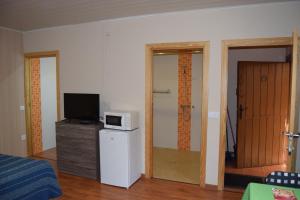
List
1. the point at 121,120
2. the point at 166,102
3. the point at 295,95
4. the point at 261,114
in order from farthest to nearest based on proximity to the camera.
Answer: the point at 166,102, the point at 261,114, the point at 121,120, the point at 295,95

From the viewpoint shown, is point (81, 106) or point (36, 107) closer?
point (81, 106)

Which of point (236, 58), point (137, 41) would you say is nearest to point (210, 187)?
point (137, 41)

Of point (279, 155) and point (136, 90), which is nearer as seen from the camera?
point (136, 90)

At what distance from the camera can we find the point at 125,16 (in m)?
3.43

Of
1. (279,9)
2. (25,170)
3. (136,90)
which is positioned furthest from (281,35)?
(25,170)

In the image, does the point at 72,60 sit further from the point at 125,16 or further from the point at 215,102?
the point at 215,102

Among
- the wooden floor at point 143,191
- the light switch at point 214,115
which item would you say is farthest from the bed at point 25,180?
the light switch at point 214,115

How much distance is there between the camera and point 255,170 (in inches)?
158

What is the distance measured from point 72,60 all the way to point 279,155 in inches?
166

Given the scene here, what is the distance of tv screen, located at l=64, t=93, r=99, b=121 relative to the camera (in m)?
3.60

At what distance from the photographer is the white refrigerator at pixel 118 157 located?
318cm

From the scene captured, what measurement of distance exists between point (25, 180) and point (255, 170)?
367 cm

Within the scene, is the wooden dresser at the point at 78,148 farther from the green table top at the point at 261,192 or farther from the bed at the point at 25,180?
the green table top at the point at 261,192

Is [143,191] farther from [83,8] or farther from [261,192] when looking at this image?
[83,8]
